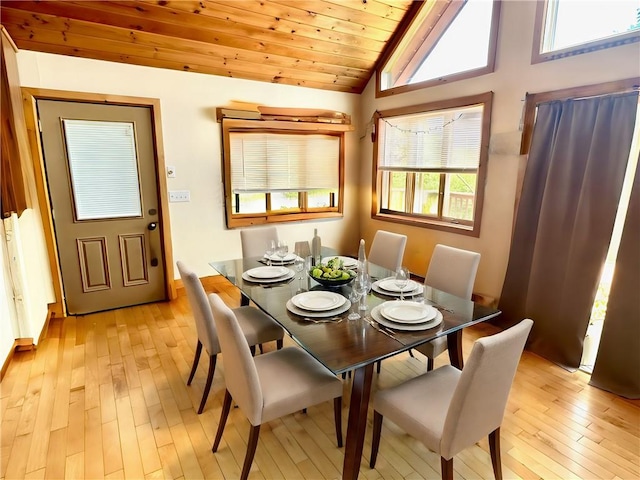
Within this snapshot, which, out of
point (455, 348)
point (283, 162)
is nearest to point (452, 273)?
point (455, 348)

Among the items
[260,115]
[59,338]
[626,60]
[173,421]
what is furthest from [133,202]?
[626,60]

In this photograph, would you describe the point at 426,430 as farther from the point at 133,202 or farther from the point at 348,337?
the point at 133,202

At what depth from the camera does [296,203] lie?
4.78 meters

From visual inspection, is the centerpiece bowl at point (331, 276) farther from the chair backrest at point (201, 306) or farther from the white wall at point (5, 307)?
the white wall at point (5, 307)

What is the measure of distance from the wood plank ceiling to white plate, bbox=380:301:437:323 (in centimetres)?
290

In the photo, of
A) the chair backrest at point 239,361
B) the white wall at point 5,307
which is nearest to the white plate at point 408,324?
the chair backrest at point 239,361

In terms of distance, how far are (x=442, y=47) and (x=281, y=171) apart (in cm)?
227

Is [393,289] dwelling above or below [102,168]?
below

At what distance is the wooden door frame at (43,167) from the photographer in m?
3.13

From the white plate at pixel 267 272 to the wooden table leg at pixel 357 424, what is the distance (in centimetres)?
100

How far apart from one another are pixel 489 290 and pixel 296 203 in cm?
254

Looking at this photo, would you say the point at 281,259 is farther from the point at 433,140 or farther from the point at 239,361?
the point at 433,140

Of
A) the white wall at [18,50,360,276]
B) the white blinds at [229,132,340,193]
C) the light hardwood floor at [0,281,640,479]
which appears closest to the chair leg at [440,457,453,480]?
the light hardwood floor at [0,281,640,479]

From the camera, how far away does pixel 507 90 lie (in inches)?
125
